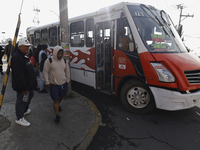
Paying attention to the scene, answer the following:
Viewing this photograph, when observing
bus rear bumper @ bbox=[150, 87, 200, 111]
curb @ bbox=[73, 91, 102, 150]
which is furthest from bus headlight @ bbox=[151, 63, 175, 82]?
curb @ bbox=[73, 91, 102, 150]

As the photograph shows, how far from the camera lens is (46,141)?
3.02 m

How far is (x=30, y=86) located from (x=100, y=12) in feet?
11.2

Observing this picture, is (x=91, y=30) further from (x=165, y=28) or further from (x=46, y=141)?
(x=46, y=141)

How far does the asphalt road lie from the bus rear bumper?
524mm

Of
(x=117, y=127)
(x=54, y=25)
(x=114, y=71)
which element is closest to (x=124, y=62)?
(x=114, y=71)

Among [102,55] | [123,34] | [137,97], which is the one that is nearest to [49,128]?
[137,97]

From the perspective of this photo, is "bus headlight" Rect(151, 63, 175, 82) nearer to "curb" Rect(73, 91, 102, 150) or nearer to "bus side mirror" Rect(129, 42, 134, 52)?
"bus side mirror" Rect(129, 42, 134, 52)

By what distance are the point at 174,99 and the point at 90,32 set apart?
3789mm

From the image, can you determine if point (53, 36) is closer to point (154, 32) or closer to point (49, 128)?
point (154, 32)

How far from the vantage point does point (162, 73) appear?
12.0 ft

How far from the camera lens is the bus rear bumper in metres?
3.61

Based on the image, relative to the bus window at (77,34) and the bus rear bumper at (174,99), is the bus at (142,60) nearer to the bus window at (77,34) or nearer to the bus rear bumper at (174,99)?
the bus rear bumper at (174,99)

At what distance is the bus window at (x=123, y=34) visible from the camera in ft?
14.4

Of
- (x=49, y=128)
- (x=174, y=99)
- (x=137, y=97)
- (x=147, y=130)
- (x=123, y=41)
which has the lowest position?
(x=147, y=130)
